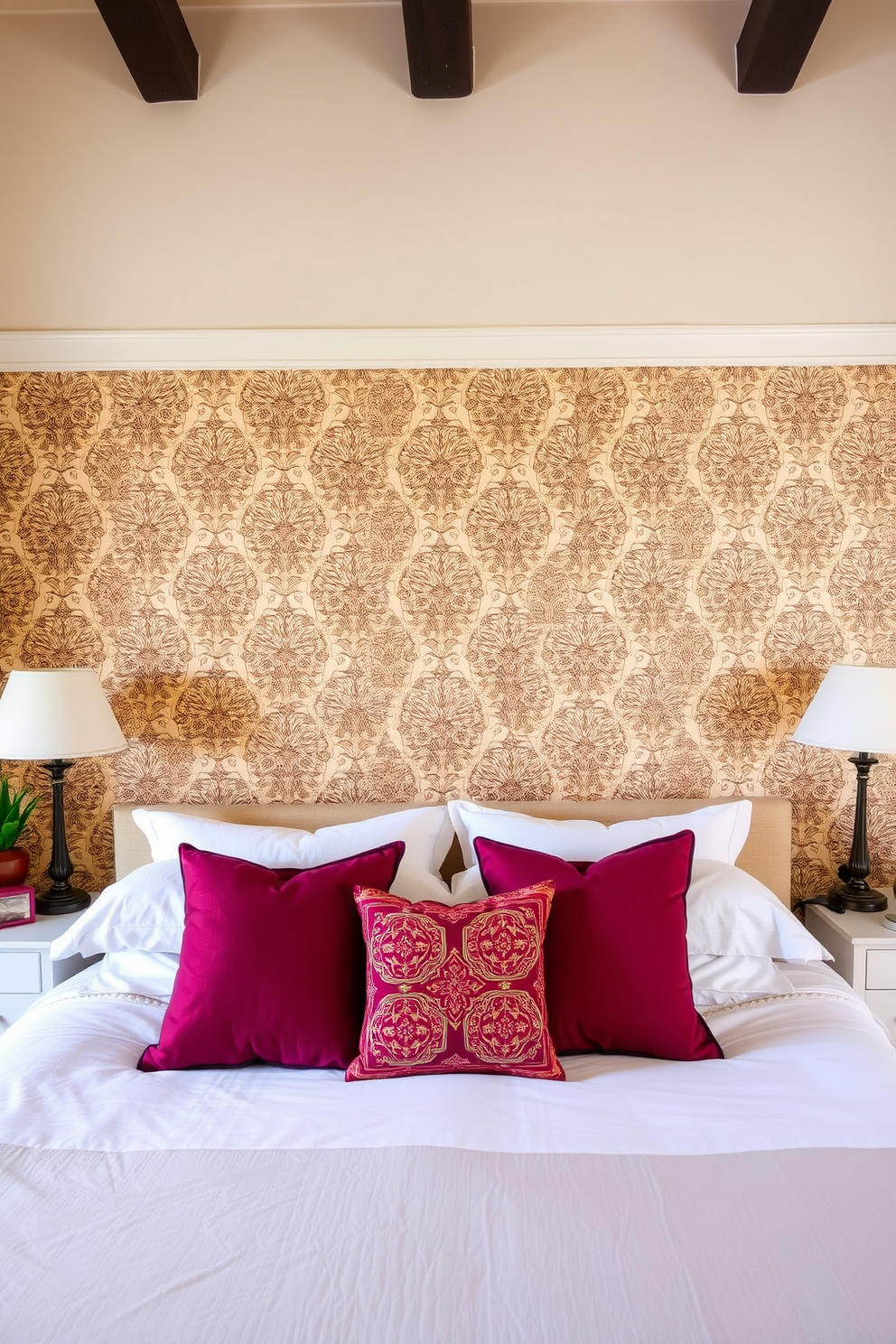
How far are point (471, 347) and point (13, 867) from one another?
6.31ft

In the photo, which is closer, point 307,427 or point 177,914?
point 177,914

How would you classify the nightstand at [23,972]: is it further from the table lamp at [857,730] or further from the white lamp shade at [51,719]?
the table lamp at [857,730]

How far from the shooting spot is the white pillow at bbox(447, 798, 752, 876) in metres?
2.25

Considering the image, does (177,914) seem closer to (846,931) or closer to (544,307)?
(846,931)

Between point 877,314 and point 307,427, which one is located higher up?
point 877,314

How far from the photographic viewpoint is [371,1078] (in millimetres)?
1701

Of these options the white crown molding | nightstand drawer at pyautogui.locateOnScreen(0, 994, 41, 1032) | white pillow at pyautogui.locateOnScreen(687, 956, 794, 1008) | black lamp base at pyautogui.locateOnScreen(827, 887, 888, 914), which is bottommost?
nightstand drawer at pyautogui.locateOnScreen(0, 994, 41, 1032)

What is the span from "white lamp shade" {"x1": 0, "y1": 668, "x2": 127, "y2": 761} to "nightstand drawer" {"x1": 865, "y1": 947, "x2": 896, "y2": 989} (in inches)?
80.5

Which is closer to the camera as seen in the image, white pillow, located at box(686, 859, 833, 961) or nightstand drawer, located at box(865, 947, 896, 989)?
white pillow, located at box(686, 859, 833, 961)

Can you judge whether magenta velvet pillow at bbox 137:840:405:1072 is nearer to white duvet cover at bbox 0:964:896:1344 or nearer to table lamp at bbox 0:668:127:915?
white duvet cover at bbox 0:964:896:1344

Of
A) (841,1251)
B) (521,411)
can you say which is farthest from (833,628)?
(841,1251)

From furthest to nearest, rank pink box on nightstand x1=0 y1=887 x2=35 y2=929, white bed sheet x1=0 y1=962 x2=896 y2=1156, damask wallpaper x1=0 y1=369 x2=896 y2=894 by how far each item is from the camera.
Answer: damask wallpaper x1=0 y1=369 x2=896 y2=894 < pink box on nightstand x1=0 y1=887 x2=35 y2=929 < white bed sheet x1=0 y1=962 x2=896 y2=1156

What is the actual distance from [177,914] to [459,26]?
2306 mm

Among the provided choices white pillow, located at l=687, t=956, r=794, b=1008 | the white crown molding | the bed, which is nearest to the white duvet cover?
the bed
